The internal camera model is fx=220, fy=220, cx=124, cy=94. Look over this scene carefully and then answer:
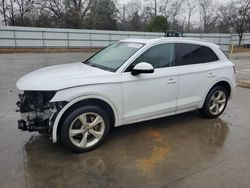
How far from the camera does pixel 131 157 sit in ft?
10.7

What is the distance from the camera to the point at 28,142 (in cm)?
365

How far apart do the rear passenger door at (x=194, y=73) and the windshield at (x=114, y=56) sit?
35.7 inches

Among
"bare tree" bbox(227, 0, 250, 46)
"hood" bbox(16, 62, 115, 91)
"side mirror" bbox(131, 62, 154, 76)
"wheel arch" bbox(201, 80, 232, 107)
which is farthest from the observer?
"bare tree" bbox(227, 0, 250, 46)

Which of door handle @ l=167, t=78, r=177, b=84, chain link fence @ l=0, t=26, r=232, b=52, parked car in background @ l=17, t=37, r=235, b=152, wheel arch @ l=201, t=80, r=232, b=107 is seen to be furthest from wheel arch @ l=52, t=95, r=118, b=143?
chain link fence @ l=0, t=26, r=232, b=52

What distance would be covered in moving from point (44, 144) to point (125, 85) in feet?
5.42

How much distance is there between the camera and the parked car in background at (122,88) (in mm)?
3121

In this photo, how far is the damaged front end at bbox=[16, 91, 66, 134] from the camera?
3059 mm

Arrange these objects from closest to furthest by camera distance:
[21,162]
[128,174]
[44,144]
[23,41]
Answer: [128,174] < [21,162] < [44,144] < [23,41]

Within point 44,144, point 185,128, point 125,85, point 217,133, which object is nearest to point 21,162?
point 44,144

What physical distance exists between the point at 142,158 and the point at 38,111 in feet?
5.46

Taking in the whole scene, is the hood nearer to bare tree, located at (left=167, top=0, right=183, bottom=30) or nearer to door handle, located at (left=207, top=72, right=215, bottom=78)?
door handle, located at (left=207, top=72, right=215, bottom=78)

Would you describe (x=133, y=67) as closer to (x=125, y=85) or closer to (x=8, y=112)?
(x=125, y=85)

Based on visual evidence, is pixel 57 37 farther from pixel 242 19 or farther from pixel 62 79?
pixel 242 19

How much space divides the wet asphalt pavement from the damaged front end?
0.48 m
